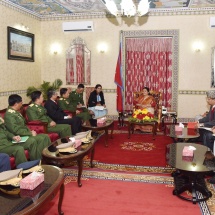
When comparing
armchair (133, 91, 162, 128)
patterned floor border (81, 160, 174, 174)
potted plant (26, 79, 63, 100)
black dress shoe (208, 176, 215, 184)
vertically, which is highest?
potted plant (26, 79, 63, 100)

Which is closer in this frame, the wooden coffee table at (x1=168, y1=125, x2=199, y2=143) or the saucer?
the saucer

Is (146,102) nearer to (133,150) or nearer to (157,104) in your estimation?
(157,104)

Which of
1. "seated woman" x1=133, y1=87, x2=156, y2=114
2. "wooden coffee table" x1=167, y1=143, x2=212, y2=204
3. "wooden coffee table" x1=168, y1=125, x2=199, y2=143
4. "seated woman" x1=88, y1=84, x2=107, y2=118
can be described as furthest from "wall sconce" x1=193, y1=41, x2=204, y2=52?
"wooden coffee table" x1=167, y1=143, x2=212, y2=204

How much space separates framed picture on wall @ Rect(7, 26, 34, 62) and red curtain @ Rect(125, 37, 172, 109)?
9.87 ft

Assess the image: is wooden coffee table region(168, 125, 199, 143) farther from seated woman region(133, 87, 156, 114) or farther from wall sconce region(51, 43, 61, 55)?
wall sconce region(51, 43, 61, 55)

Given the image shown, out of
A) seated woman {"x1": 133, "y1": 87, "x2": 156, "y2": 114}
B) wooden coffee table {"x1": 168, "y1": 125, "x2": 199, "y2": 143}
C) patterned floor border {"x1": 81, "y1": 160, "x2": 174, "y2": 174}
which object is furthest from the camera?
seated woman {"x1": 133, "y1": 87, "x2": 156, "y2": 114}

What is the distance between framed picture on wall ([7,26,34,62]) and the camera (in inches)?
307

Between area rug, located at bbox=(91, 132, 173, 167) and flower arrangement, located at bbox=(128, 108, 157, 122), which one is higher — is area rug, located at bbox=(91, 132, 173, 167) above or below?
below

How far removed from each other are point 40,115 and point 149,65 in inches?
182

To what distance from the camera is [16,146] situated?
439cm

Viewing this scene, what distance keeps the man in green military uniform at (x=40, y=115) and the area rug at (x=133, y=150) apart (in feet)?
2.71

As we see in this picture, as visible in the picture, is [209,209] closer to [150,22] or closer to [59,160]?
[59,160]

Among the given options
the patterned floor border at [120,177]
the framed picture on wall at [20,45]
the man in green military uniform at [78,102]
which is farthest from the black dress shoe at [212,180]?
the framed picture on wall at [20,45]

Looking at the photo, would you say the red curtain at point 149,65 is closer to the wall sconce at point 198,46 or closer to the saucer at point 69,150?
the wall sconce at point 198,46
